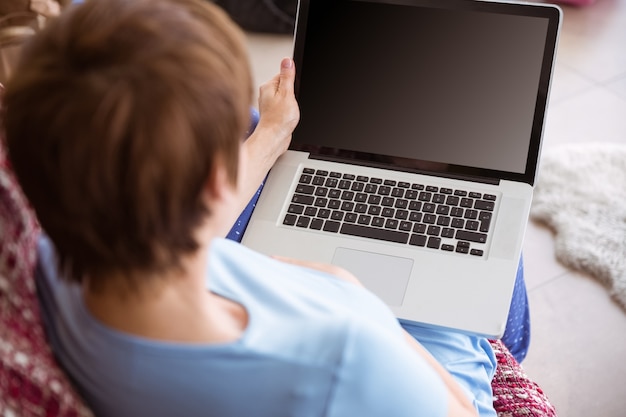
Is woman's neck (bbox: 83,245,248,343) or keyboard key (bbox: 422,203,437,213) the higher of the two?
woman's neck (bbox: 83,245,248,343)

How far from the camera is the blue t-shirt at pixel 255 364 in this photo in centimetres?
67

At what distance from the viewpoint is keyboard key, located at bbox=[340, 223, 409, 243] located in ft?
3.77

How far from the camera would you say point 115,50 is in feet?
1.88

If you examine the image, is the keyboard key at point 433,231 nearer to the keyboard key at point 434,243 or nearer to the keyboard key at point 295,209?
the keyboard key at point 434,243

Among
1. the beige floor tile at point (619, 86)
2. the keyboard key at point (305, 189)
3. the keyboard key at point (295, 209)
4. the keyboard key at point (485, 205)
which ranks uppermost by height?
the keyboard key at point (485, 205)

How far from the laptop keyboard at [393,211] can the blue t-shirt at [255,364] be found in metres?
0.38

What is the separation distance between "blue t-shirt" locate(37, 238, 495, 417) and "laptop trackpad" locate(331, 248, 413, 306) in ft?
0.96

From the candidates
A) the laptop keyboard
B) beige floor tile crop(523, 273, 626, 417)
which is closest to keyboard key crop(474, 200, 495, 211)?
the laptop keyboard

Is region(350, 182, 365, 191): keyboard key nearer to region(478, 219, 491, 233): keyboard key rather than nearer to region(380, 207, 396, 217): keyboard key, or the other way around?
region(380, 207, 396, 217): keyboard key

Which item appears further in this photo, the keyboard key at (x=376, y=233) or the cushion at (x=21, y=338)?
the keyboard key at (x=376, y=233)

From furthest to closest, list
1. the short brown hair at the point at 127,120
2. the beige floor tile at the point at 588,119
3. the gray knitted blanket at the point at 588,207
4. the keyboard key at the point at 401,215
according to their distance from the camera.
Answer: the beige floor tile at the point at 588,119
the gray knitted blanket at the point at 588,207
the keyboard key at the point at 401,215
the short brown hair at the point at 127,120

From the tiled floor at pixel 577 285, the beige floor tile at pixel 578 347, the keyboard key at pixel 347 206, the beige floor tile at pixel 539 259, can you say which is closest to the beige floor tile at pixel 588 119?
the tiled floor at pixel 577 285

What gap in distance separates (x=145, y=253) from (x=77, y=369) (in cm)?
17

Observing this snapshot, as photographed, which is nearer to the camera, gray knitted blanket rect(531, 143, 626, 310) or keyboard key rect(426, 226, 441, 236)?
keyboard key rect(426, 226, 441, 236)
